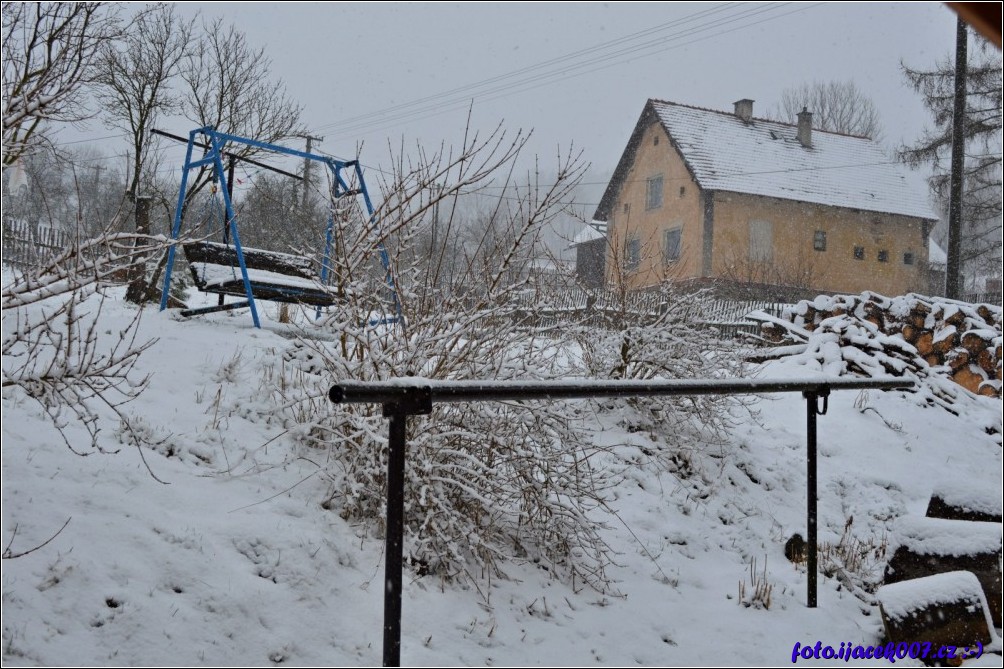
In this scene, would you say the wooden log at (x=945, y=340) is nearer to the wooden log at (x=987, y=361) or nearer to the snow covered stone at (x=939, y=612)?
the wooden log at (x=987, y=361)

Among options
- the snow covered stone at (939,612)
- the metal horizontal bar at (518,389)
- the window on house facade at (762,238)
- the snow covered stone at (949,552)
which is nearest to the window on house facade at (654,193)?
the window on house facade at (762,238)

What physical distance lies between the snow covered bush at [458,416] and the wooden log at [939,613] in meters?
1.16

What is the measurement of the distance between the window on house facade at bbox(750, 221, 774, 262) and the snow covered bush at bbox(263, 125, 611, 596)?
23106 millimetres

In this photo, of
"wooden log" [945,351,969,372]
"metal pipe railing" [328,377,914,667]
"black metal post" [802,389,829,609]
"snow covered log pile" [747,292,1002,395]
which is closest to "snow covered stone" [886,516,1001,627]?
"black metal post" [802,389,829,609]

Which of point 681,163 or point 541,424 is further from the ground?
point 681,163

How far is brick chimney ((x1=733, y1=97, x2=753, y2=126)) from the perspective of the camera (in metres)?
27.1

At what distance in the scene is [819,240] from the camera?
26406 mm

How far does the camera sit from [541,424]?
3.45m

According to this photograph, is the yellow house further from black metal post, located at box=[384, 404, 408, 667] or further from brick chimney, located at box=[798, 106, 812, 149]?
black metal post, located at box=[384, 404, 408, 667]

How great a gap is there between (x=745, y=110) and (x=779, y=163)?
2498 mm

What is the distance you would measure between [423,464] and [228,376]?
1811mm

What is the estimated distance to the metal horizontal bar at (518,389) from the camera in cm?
170

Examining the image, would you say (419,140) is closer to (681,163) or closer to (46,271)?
(46,271)

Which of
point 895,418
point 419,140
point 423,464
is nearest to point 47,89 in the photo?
point 419,140
